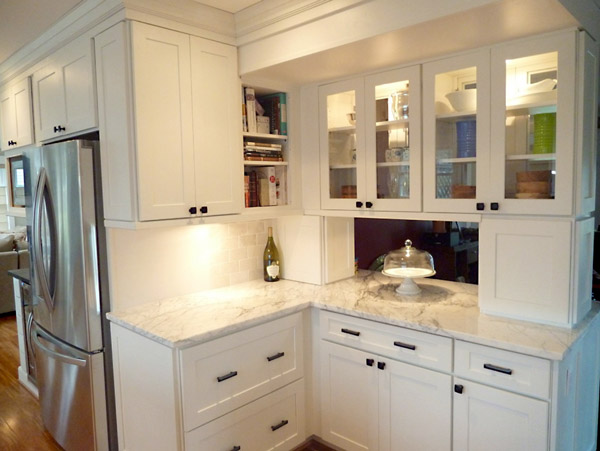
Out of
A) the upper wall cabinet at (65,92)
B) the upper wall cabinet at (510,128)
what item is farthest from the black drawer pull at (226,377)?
the upper wall cabinet at (65,92)

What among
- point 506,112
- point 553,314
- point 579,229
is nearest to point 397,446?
point 553,314

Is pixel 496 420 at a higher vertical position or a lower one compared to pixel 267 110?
lower

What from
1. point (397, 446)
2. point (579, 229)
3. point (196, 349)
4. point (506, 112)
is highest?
point (506, 112)

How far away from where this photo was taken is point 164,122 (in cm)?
217

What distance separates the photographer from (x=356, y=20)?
76.2 inches

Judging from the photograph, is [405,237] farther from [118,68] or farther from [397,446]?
[118,68]

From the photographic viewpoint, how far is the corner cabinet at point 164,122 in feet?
6.81

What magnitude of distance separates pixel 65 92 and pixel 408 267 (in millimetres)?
2154

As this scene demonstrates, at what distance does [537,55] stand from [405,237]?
1.91m

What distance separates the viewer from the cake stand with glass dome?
2521mm

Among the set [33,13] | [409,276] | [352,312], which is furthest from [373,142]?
[33,13]

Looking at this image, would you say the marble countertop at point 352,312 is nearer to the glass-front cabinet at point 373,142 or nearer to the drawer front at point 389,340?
the drawer front at point 389,340

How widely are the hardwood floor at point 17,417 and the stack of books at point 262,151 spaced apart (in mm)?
2060

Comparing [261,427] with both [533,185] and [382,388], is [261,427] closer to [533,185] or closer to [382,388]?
[382,388]
